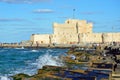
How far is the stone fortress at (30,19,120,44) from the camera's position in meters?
118

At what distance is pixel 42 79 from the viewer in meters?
11.2

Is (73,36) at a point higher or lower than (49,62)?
higher

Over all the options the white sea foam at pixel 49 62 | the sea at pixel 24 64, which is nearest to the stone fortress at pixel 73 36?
the sea at pixel 24 64

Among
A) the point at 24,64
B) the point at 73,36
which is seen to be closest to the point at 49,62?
the point at 24,64

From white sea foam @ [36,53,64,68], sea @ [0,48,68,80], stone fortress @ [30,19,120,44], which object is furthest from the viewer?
stone fortress @ [30,19,120,44]

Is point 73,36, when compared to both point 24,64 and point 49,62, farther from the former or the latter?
point 49,62

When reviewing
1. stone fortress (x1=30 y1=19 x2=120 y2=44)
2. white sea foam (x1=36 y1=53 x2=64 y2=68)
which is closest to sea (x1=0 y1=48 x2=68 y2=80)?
white sea foam (x1=36 y1=53 x2=64 y2=68)

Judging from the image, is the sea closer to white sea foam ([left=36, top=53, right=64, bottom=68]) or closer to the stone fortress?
white sea foam ([left=36, top=53, right=64, bottom=68])

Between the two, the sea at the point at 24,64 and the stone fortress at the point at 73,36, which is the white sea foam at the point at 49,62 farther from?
the stone fortress at the point at 73,36

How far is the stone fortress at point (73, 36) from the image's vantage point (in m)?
118

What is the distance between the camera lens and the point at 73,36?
120m

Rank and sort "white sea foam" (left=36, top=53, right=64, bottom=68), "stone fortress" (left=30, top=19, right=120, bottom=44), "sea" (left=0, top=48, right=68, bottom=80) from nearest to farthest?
"sea" (left=0, top=48, right=68, bottom=80)
"white sea foam" (left=36, top=53, right=64, bottom=68)
"stone fortress" (left=30, top=19, right=120, bottom=44)

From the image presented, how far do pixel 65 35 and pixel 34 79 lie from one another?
109842mm

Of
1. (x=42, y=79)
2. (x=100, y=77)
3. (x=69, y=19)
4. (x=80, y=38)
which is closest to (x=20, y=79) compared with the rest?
(x=42, y=79)
